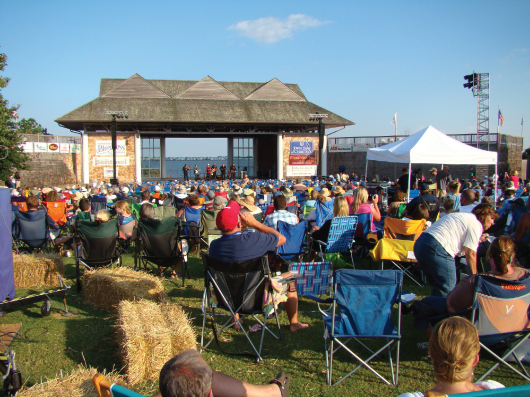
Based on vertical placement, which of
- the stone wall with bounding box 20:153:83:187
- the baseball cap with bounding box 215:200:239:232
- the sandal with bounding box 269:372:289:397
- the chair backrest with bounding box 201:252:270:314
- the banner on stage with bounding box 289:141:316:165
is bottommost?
the sandal with bounding box 269:372:289:397

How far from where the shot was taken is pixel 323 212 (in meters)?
6.29

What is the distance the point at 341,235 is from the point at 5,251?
3811 millimetres

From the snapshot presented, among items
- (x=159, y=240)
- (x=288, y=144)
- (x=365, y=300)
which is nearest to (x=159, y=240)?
(x=159, y=240)

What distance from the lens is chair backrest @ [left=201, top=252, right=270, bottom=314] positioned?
126 inches

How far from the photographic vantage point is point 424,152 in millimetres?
8953

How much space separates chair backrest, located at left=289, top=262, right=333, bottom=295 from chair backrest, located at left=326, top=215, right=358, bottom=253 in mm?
1315

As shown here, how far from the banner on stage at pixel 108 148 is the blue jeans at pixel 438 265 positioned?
22.0 metres

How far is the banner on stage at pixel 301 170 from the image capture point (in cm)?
2517

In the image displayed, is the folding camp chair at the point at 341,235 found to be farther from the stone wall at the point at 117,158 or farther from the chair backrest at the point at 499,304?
the stone wall at the point at 117,158

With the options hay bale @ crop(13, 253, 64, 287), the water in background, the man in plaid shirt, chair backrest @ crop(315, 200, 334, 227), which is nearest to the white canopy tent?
chair backrest @ crop(315, 200, 334, 227)

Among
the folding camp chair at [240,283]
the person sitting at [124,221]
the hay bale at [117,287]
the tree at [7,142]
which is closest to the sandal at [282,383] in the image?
the folding camp chair at [240,283]

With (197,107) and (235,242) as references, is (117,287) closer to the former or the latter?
(235,242)

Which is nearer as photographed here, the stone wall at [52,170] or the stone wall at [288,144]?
the stone wall at [52,170]

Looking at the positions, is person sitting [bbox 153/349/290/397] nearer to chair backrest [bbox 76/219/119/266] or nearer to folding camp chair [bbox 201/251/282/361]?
folding camp chair [bbox 201/251/282/361]
